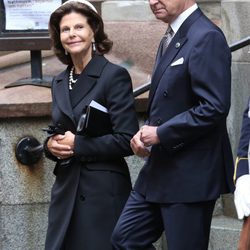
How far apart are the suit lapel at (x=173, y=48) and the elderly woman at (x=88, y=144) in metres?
0.41

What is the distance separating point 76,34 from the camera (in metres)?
5.19

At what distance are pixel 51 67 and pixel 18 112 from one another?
1.07 metres

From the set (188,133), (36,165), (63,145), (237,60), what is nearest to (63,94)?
(63,145)

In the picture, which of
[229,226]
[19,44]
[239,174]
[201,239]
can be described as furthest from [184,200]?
[19,44]

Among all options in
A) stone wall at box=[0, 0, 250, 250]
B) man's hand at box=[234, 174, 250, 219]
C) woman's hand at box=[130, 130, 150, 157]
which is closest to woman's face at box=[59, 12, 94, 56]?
woman's hand at box=[130, 130, 150, 157]

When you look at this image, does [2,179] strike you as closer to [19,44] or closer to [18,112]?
[18,112]

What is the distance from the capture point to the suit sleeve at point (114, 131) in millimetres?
5125

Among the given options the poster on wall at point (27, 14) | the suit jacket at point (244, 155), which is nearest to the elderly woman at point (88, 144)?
the suit jacket at point (244, 155)

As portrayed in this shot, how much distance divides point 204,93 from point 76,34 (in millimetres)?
996

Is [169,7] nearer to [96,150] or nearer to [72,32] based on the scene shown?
[72,32]

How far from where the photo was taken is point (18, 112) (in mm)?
6449

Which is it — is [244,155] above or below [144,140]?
above

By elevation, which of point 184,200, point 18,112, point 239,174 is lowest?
point 18,112

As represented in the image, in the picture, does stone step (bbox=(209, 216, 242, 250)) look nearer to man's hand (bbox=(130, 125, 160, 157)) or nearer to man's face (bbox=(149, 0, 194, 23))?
man's hand (bbox=(130, 125, 160, 157))
